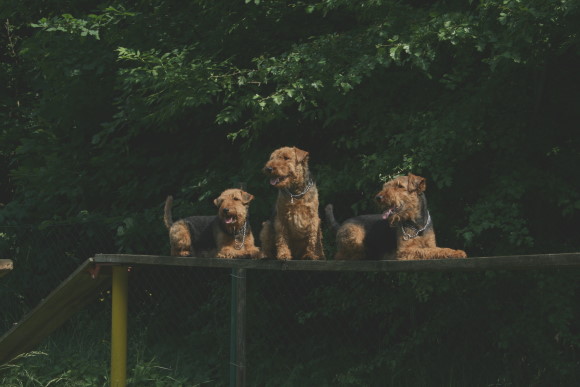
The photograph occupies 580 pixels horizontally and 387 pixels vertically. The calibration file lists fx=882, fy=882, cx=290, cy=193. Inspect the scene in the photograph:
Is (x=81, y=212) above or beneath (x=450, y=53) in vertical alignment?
beneath

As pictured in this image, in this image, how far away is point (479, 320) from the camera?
7594 mm

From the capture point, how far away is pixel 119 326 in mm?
6711

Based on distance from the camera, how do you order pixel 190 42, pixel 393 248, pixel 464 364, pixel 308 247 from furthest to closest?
pixel 190 42, pixel 464 364, pixel 308 247, pixel 393 248

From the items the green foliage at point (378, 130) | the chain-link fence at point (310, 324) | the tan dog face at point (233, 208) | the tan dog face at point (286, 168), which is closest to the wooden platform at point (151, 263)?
the tan dog face at point (233, 208)

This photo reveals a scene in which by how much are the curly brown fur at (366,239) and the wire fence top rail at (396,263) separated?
0.63 feet

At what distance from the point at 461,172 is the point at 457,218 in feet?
1.30

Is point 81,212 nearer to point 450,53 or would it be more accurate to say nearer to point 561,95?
point 450,53

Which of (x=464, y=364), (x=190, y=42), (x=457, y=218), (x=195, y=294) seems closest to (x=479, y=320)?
(x=464, y=364)

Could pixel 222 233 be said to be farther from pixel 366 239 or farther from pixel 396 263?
pixel 396 263

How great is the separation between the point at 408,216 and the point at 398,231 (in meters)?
0.14

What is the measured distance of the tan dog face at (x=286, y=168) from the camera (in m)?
5.39

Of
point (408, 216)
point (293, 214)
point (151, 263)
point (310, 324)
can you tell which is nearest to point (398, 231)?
point (408, 216)

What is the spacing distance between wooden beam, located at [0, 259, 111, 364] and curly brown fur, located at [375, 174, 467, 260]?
2659 mm

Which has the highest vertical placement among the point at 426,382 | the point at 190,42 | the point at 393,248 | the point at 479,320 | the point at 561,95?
the point at 190,42
